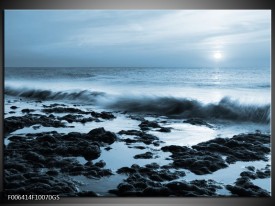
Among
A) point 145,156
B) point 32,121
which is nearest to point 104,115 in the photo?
point 145,156

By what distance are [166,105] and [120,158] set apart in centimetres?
53

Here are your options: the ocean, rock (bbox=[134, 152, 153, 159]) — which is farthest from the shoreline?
the ocean

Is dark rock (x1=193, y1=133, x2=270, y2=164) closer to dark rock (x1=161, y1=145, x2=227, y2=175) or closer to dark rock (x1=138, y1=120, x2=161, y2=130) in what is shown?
dark rock (x1=161, y1=145, x2=227, y2=175)

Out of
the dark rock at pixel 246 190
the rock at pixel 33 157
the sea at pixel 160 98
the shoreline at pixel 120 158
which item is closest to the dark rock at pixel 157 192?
the shoreline at pixel 120 158

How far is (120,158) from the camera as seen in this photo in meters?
2.96

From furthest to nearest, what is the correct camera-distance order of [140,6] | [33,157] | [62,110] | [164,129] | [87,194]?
[62,110] < [164,129] < [33,157] < [87,194] < [140,6]

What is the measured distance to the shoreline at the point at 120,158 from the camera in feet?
9.27

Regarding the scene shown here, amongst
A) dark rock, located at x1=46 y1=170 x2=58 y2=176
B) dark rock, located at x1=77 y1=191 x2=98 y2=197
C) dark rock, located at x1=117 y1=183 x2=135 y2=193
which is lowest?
dark rock, located at x1=77 y1=191 x2=98 y2=197

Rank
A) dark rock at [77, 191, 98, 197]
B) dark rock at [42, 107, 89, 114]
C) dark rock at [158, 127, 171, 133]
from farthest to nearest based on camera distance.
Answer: dark rock at [42, 107, 89, 114] → dark rock at [158, 127, 171, 133] → dark rock at [77, 191, 98, 197]

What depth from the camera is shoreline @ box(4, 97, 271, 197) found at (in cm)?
282

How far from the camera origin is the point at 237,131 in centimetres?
302

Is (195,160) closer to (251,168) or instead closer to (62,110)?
(251,168)

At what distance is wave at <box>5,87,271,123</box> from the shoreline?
2.7 inches

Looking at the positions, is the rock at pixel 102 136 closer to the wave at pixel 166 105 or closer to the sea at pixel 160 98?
the sea at pixel 160 98
